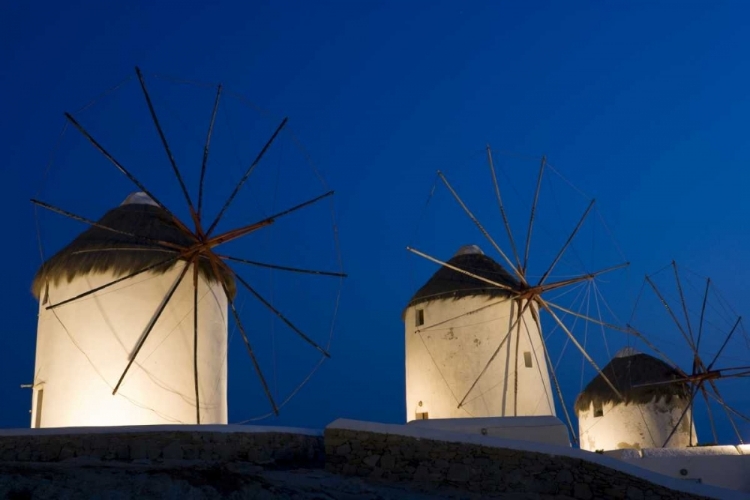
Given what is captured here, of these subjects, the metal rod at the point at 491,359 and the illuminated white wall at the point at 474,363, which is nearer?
the metal rod at the point at 491,359

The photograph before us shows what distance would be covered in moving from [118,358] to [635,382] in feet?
49.1

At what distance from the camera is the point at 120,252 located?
14.4 meters

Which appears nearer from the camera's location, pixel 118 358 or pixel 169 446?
pixel 169 446

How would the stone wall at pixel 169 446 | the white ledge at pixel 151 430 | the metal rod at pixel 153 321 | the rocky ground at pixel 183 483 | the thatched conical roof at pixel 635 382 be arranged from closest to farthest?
the rocky ground at pixel 183 483 < the stone wall at pixel 169 446 < the white ledge at pixel 151 430 < the metal rod at pixel 153 321 < the thatched conical roof at pixel 635 382

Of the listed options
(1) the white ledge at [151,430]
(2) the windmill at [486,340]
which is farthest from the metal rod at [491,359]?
(1) the white ledge at [151,430]

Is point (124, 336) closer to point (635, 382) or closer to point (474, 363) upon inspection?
point (474, 363)

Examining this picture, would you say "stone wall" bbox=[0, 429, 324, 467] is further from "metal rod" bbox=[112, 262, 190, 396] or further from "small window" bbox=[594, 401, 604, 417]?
"small window" bbox=[594, 401, 604, 417]

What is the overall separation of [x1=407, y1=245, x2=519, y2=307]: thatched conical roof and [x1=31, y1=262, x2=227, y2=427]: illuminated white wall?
6950mm

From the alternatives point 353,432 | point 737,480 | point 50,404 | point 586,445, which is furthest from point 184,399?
point 586,445

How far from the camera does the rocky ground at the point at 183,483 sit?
7297 millimetres

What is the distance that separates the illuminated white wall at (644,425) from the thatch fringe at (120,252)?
12.9 metres

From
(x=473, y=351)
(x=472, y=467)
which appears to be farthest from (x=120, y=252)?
(x=473, y=351)

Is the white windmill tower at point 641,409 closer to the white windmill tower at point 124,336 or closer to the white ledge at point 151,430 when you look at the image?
the white windmill tower at point 124,336

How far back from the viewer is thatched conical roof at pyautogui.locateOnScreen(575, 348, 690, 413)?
23.2 m
